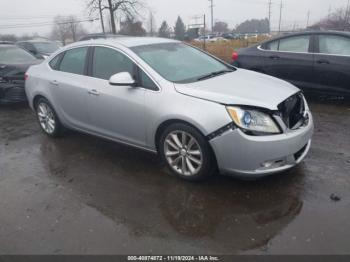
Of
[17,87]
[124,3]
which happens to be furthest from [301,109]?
[124,3]

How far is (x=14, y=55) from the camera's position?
28.8ft

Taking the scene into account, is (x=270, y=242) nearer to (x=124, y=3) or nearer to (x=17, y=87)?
(x=17, y=87)

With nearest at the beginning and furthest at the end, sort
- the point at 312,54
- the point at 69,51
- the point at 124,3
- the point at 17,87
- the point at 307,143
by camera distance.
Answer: the point at 307,143
the point at 69,51
the point at 312,54
the point at 17,87
the point at 124,3

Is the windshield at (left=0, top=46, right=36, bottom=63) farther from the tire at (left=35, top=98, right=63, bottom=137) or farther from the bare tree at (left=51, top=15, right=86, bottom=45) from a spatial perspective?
the bare tree at (left=51, top=15, right=86, bottom=45)

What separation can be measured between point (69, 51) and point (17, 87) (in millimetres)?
3380

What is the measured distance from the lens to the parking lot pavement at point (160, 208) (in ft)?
9.57

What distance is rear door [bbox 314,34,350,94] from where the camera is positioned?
253 inches

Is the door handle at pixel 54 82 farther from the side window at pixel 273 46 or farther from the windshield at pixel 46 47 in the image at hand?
the windshield at pixel 46 47

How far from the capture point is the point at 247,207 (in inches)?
133

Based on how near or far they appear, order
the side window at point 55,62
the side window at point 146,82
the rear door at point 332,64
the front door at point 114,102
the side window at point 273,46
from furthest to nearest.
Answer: the side window at point 273,46 → the rear door at point 332,64 → the side window at point 55,62 → the front door at point 114,102 → the side window at point 146,82

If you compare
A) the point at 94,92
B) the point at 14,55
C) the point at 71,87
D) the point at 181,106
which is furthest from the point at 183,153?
the point at 14,55

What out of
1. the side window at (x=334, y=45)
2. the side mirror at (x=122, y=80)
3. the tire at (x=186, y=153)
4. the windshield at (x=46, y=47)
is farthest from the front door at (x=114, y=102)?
the windshield at (x=46, y=47)

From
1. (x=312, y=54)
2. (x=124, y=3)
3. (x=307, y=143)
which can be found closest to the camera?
(x=307, y=143)

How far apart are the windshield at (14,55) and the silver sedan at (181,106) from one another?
12.5ft
